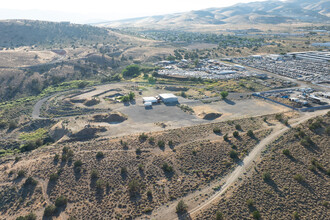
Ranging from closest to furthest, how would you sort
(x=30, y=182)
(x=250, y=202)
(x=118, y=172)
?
(x=250, y=202)
(x=30, y=182)
(x=118, y=172)

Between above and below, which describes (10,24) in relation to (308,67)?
above

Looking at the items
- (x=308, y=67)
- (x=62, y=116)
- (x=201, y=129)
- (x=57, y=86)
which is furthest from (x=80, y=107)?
(x=308, y=67)

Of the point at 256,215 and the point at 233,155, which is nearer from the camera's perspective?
the point at 256,215

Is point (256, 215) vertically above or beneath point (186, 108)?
above

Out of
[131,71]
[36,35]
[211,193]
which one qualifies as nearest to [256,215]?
[211,193]

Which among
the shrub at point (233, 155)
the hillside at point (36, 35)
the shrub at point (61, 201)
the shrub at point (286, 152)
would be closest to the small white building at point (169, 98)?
the shrub at point (233, 155)

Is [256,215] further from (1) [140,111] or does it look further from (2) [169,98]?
(2) [169,98]

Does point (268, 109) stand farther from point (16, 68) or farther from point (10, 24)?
point (10, 24)

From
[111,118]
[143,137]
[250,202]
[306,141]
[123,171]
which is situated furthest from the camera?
[111,118]

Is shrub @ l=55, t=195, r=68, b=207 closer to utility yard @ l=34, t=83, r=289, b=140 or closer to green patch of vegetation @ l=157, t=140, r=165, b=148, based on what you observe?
green patch of vegetation @ l=157, t=140, r=165, b=148

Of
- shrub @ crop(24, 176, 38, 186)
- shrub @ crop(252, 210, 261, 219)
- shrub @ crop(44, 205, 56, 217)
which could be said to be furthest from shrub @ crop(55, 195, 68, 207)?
shrub @ crop(252, 210, 261, 219)

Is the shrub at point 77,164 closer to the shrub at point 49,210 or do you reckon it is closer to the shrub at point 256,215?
the shrub at point 49,210
